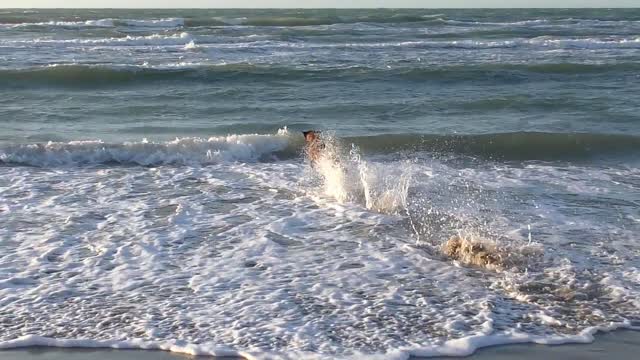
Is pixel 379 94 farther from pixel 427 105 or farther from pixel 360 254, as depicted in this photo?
pixel 360 254

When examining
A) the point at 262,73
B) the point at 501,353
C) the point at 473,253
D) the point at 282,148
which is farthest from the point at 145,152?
the point at 262,73

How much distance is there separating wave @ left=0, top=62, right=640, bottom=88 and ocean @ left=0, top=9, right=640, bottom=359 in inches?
5.5

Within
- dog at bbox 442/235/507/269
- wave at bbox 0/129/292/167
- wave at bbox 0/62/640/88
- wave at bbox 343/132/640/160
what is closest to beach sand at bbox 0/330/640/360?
dog at bbox 442/235/507/269

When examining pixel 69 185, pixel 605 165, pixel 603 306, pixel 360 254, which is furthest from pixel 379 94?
pixel 603 306

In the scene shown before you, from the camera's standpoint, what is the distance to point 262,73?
21.8 m

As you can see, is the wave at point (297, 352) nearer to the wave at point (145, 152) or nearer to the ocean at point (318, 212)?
the ocean at point (318, 212)

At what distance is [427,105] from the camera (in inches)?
682

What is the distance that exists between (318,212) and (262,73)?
13.3 metres

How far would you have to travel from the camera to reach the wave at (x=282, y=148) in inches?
472

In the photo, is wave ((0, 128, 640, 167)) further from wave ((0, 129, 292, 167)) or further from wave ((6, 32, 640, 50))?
wave ((6, 32, 640, 50))

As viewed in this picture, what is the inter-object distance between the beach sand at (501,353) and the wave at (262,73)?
15.8 meters

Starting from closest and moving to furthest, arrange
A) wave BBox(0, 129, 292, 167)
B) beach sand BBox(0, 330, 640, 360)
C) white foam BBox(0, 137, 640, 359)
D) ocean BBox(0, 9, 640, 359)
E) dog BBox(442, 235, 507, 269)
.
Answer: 1. beach sand BBox(0, 330, 640, 360)
2. white foam BBox(0, 137, 640, 359)
3. ocean BBox(0, 9, 640, 359)
4. dog BBox(442, 235, 507, 269)
5. wave BBox(0, 129, 292, 167)

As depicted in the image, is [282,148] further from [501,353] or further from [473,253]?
[501,353]

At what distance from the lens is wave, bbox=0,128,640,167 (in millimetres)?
12000
